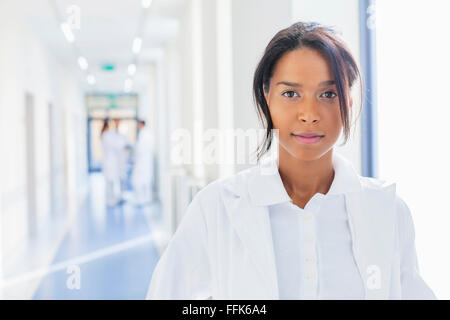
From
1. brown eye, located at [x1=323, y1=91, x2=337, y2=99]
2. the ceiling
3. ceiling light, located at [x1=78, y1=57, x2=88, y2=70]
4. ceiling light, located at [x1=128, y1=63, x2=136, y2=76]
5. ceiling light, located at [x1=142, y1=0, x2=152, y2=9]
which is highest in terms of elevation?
ceiling light, located at [x1=78, y1=57, x2=88, y2=70]

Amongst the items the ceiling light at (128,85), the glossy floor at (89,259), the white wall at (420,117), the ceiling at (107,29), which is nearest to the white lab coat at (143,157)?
the glossy floor at (89,259)

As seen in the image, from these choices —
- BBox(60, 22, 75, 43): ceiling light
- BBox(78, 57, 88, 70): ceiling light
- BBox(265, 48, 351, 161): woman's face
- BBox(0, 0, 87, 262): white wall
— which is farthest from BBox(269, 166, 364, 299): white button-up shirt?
BBox(78, 57, 88, 70): ceiling light

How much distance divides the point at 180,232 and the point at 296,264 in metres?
0.21

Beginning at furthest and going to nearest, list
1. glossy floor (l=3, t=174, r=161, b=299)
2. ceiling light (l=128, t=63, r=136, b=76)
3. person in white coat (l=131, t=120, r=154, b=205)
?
1. ceiling light (l=128, t=63, r=136, b=76)
2. person in white coat (l=131, t=120, r=154, b=205)
3. glossy floor (l=3, t=174, r=161, b=299)

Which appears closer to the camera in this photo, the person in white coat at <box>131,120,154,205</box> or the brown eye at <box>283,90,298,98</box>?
the brown eye at <box>283,90,298,98</box>

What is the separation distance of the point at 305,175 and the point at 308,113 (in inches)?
5.3

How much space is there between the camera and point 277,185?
2.89 feet

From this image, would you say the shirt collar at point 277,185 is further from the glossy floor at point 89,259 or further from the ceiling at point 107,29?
the ceiling at point 107,29

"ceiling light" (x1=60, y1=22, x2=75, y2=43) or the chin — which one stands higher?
"ceiling light" (x1=60, y1=22, x2=75, y2=43)

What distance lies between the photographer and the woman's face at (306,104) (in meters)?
0.83

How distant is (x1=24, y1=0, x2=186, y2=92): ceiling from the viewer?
5.61 m

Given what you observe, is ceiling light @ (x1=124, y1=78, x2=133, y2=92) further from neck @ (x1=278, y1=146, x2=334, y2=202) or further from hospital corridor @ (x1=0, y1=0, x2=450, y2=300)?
neck @ (x1=278, y1=146, x2=334, y2=202)
